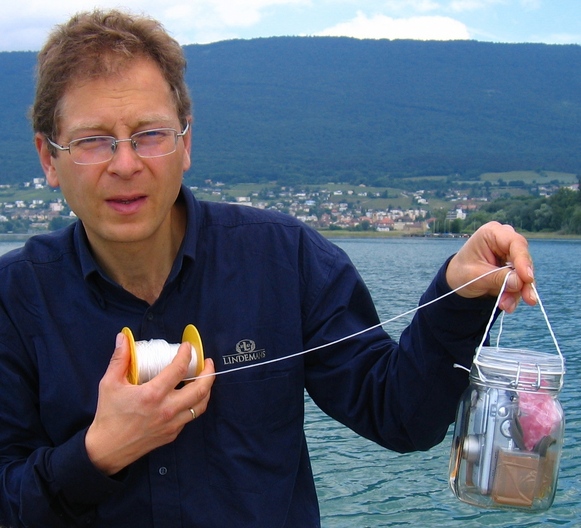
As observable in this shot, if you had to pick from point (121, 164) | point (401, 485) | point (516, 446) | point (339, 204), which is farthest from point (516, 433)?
point (339, 204)

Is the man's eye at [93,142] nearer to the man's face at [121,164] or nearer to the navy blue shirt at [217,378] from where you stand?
the man's face at [121,164]

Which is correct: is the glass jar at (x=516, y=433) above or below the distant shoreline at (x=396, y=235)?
above

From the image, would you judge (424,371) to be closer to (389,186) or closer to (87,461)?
(87,461)

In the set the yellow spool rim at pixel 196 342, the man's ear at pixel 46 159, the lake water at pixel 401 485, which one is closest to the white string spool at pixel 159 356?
the yellow spool rim at pixel 196 342

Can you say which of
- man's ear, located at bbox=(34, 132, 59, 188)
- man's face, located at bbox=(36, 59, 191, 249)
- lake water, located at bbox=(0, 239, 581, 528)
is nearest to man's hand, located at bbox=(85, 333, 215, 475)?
man's face, located at bbox=(36, 59, 191, 249)

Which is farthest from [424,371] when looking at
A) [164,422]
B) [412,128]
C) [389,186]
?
[412,128]

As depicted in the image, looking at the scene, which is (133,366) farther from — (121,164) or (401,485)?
(401,485)
